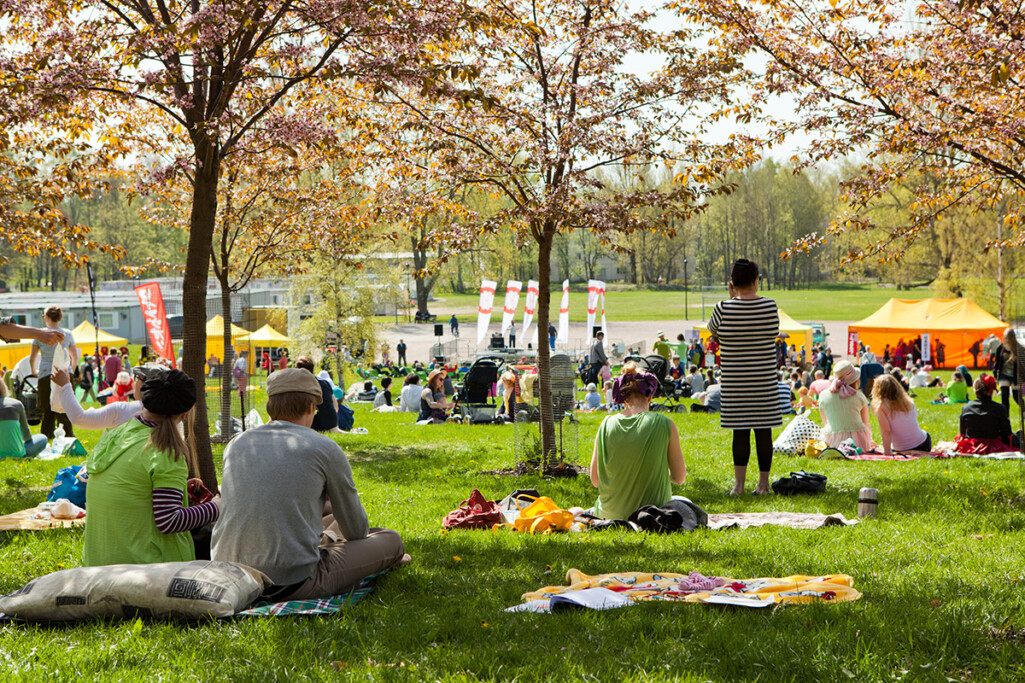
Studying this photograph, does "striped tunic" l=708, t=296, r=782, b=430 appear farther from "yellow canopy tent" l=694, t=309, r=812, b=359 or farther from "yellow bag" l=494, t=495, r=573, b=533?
"yellow canopy tent" l=694, t=309, r=812, b=359

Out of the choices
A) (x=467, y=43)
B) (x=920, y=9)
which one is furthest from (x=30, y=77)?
(x=920, y=9)

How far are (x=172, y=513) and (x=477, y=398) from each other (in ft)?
49.2

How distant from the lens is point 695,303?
255 ft

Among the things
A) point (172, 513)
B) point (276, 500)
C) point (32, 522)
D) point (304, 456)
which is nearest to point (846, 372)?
point (304, 456)

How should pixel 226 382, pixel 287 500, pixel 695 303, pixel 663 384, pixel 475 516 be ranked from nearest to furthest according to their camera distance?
pixel 287 500 → pixel 475 516 → pixel 226 382 → pixel 663 384 → pixel 695 303

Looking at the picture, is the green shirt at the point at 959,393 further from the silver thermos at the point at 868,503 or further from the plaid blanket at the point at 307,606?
the plaid blanket at the point at 307,606

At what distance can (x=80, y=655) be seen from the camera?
11.3 feet

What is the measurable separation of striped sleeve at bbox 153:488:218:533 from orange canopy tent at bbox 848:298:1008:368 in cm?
3128

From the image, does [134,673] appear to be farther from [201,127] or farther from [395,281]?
[395,281]

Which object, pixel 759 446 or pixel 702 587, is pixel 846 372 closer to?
pixel 759 446

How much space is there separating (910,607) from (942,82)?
5.87 m

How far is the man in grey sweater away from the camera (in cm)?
409

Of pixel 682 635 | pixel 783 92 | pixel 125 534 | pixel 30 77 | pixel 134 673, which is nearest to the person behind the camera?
pixel 134 673

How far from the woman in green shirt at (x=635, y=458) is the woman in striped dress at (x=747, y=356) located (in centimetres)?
113
